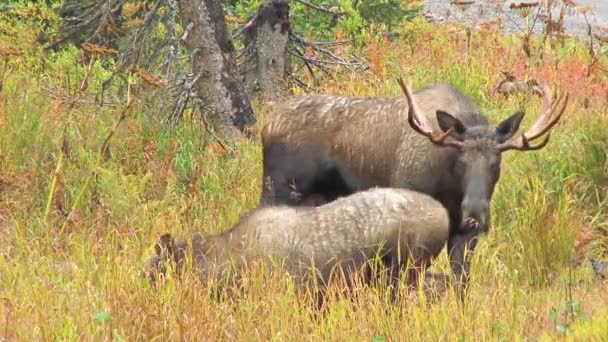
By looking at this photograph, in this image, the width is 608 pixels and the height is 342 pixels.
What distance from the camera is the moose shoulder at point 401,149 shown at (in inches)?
285

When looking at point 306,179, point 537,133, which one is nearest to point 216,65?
point 306,179

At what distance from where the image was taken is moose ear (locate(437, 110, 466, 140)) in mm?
7281

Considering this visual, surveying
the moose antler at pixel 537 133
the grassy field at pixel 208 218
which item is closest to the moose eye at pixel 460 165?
the moose antler at pixel 537 133

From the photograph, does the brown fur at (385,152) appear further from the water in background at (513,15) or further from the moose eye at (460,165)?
the water in background at (513,15)

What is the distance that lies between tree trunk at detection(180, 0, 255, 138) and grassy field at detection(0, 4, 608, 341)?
25cm

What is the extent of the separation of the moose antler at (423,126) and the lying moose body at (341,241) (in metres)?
0.47

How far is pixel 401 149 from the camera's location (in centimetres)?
815

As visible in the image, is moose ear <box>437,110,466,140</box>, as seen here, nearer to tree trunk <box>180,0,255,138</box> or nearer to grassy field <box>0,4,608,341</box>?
grassy field <box>0,4,608,341</box>

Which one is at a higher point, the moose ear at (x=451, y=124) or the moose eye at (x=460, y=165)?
the moose ear at (x=451, y=124)

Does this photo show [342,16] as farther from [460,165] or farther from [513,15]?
[513,15]

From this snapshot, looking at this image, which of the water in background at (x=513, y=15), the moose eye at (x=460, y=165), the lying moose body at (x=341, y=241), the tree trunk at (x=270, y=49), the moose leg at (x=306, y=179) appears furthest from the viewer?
the water in background at (x=513, y=15)

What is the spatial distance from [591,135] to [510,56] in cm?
458

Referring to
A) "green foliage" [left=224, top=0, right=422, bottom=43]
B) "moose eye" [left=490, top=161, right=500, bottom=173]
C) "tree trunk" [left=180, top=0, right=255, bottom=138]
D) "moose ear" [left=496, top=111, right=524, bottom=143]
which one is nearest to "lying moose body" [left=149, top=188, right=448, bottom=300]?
"moose eye" [left=490, top=161, right=500, bottom=173]

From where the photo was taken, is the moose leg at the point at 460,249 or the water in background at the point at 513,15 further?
the water in background at the point at 513,15
